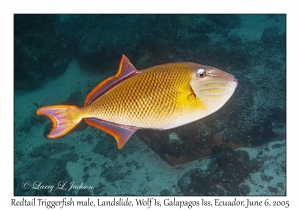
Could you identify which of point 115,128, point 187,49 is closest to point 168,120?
point 115,128

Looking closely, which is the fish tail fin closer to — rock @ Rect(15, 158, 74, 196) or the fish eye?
the fish eye

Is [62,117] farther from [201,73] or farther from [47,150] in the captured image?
[47,150]

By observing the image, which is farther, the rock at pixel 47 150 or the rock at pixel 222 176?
the rock at pixel 47 150

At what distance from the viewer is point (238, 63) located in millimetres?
6809

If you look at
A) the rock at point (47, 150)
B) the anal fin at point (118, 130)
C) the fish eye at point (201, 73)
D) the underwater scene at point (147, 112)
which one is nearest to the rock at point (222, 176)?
the underwater scene at point (147, 112)

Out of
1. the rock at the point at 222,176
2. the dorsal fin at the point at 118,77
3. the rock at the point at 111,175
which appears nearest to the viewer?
the dorsal fin at the point at 118,77

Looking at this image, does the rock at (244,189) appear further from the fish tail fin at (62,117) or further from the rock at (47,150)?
the rock at (47,150)

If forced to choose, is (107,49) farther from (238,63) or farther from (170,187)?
(170,187)

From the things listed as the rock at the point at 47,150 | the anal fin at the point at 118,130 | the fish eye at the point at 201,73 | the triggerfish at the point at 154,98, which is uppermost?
the fish eye at the point at 201,73

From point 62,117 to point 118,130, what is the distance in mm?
557

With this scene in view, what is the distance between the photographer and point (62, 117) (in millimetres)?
1964

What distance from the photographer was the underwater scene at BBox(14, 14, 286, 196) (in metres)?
1.75

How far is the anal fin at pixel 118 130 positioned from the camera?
1.96 meters

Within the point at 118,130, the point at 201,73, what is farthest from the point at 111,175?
the point at 201,73
